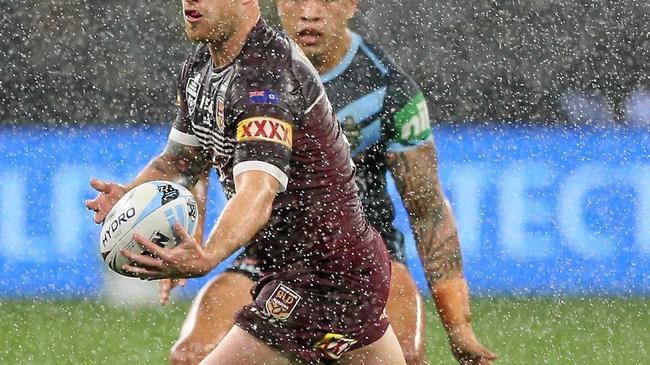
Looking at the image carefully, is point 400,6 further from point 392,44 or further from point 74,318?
point 74,318

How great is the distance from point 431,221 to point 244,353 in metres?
1.22

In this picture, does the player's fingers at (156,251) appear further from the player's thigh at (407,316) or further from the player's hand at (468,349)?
the player's thigh at (407,316)

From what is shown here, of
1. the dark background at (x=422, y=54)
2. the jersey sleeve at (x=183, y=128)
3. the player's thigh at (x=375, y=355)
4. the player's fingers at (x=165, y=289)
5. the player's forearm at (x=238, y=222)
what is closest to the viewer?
the player's forearm at (x=238, y=222)

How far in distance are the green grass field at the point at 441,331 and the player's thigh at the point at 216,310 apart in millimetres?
2158

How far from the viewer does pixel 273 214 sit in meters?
4.76

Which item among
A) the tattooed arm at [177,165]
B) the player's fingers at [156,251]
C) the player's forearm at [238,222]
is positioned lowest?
the tattooed arm at [177,165]

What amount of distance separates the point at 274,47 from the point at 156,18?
737cm

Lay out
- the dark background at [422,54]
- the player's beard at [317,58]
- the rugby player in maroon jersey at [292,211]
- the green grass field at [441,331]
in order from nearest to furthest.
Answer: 1. the rugby player in maroon jersey at [292,211]
2. the player's beard at [317,58]
3. the green grass field at [441,331]
4. the dark background at [422,54]

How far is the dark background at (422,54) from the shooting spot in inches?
434

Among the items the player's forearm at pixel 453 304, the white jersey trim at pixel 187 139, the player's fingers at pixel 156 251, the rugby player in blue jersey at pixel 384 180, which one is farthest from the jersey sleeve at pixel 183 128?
the player's fingers at pixel 156 251

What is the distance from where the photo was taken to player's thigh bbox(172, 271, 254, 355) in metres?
5.34

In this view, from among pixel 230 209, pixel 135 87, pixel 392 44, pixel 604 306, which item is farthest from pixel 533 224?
pixel 230 209

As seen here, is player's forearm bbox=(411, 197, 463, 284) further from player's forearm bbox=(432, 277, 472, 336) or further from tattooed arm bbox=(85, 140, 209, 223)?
tattooed arm bbox=(85, 140, 209, 223)

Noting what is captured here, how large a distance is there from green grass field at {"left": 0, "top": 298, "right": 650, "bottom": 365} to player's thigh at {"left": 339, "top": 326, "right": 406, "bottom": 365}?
9.08 ft
